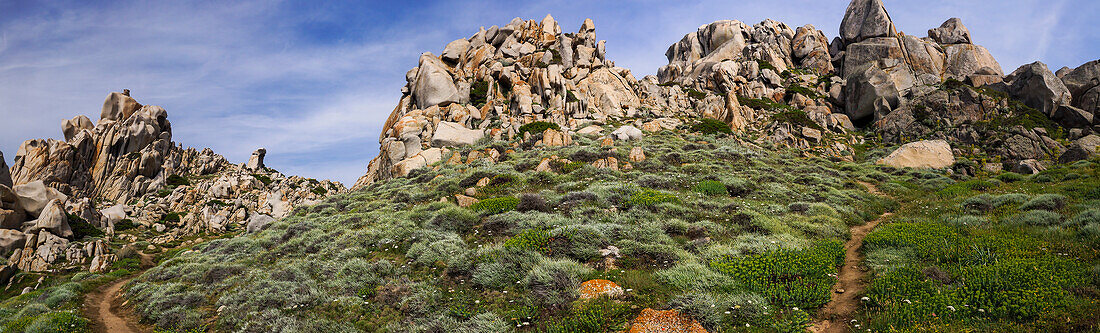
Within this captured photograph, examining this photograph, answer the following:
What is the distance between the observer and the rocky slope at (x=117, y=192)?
30.5 metres

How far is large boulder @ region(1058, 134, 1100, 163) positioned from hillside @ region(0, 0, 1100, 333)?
275 millimetres

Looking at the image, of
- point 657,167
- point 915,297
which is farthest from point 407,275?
point 657,167

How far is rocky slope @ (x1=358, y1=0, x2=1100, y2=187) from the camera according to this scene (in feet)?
132

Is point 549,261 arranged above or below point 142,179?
below

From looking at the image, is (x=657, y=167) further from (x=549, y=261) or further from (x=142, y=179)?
(x=142, y=179)

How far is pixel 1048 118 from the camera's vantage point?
41.3 m

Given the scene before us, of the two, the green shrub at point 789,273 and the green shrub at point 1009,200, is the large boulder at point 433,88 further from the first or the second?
the green shrub at point 1009,200

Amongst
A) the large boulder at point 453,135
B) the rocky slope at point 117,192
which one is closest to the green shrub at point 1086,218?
the large boulder at point 453,135

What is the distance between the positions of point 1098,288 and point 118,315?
86.7 feet

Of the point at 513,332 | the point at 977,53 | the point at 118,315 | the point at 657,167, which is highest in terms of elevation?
the point at 977,53

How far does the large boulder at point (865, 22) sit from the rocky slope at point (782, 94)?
0.20m

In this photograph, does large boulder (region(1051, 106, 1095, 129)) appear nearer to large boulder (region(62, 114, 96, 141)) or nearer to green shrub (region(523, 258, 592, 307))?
green shrub (region(523, 258, 592, 307))

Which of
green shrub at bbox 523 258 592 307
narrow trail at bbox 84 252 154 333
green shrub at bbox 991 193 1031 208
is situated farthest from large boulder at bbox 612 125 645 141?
narrow trail at bbox 84 252 154 333

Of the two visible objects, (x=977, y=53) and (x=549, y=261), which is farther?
(x=977, y=53)
